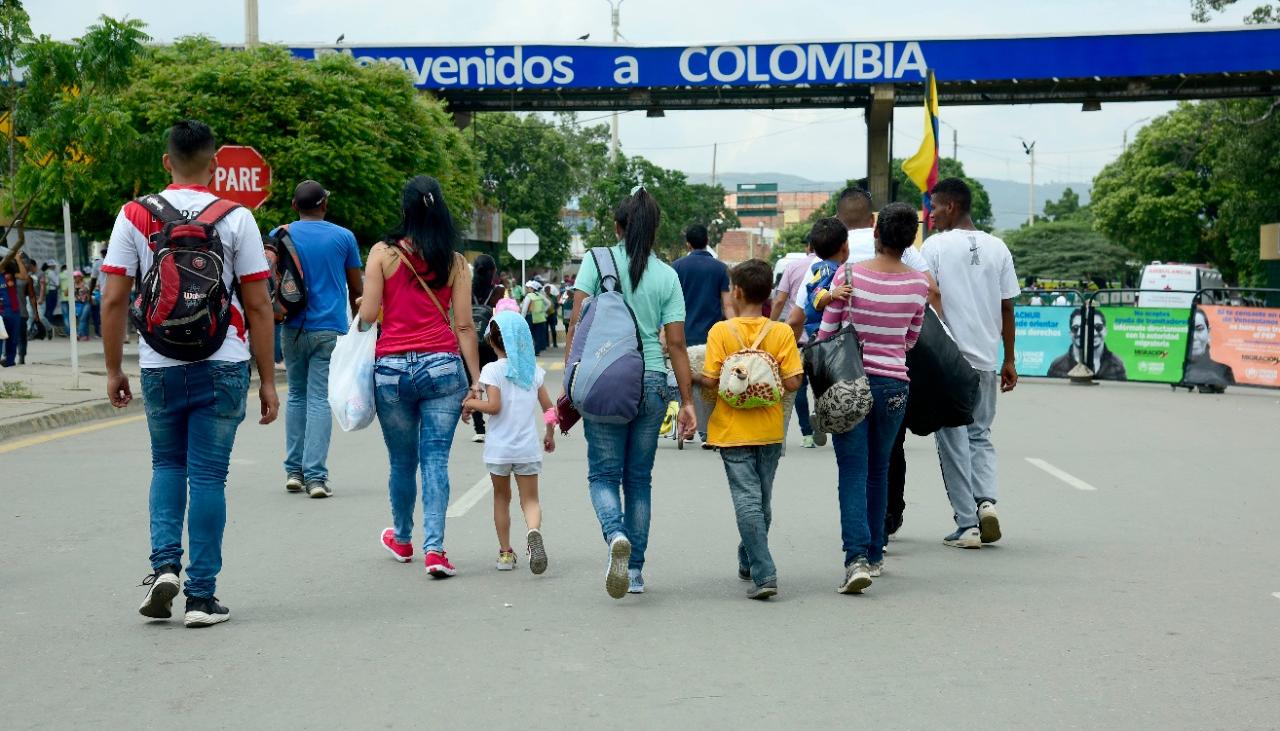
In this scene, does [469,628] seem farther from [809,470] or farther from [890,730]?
→ [809,470]

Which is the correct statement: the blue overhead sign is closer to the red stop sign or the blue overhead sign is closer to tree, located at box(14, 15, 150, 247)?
the red stop sign

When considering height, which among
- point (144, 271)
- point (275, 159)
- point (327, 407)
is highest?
point (275, 159)

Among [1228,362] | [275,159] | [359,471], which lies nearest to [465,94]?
[275,159]

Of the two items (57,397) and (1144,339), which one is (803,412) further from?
(1144,339)

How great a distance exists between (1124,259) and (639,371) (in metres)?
96.8

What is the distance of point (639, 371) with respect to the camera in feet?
20.6

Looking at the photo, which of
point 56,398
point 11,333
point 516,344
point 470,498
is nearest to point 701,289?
point 470,498

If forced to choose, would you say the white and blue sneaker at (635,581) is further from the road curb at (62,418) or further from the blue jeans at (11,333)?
the blue jeans at (11,333)

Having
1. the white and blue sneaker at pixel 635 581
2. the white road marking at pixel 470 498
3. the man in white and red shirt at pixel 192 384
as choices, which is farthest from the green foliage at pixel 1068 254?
the man in white and red shirt at pixel 192 384

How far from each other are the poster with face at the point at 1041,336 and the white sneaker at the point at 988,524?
1587cm

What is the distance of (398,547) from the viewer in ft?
24.0

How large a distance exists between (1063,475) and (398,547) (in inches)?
230

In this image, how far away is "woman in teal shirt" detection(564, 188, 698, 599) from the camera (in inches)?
251

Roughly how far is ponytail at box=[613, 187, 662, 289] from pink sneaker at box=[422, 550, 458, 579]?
1.62 meters
